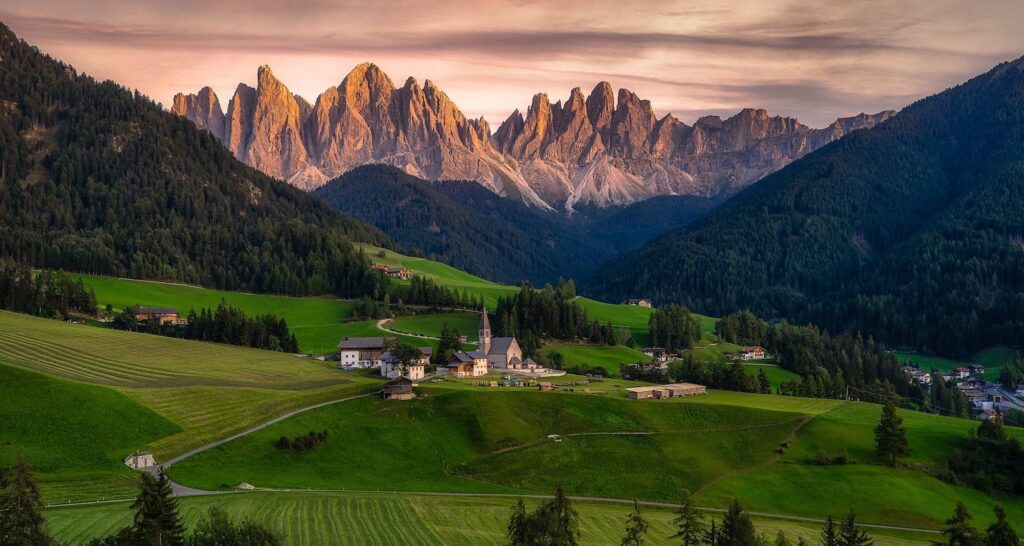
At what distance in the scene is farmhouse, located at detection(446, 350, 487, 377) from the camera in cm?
13512

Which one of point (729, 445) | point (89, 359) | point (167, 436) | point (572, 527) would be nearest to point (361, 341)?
Result: point (89, 359)

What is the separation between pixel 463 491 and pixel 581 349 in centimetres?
8517

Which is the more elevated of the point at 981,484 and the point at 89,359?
the point at 89,359

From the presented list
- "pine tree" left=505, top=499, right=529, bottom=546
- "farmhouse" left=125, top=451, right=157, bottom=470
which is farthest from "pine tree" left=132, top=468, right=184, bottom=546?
"farmhouse" left=125, top=451, right=157, bottom=470

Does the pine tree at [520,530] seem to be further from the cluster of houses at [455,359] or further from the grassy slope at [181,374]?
the cluster of houses at [455,359]

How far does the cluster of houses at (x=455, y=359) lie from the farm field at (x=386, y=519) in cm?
4550

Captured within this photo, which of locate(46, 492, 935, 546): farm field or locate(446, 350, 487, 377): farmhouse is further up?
locate(446, 350, 487, 377): farmhouse

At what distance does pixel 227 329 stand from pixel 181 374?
44344 millimetres

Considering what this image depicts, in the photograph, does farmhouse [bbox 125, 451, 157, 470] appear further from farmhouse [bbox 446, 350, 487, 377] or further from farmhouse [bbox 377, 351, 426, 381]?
farmhouse [bbox 446, 350, 487, 377]

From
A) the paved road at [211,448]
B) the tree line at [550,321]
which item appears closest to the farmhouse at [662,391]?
the paved road at [211,448]

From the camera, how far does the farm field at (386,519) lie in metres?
68.7

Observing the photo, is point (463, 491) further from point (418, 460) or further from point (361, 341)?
point (361, 341)

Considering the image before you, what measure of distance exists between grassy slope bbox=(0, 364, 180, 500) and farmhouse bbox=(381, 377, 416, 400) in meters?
27.6

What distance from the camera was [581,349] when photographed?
172625 millimetres
